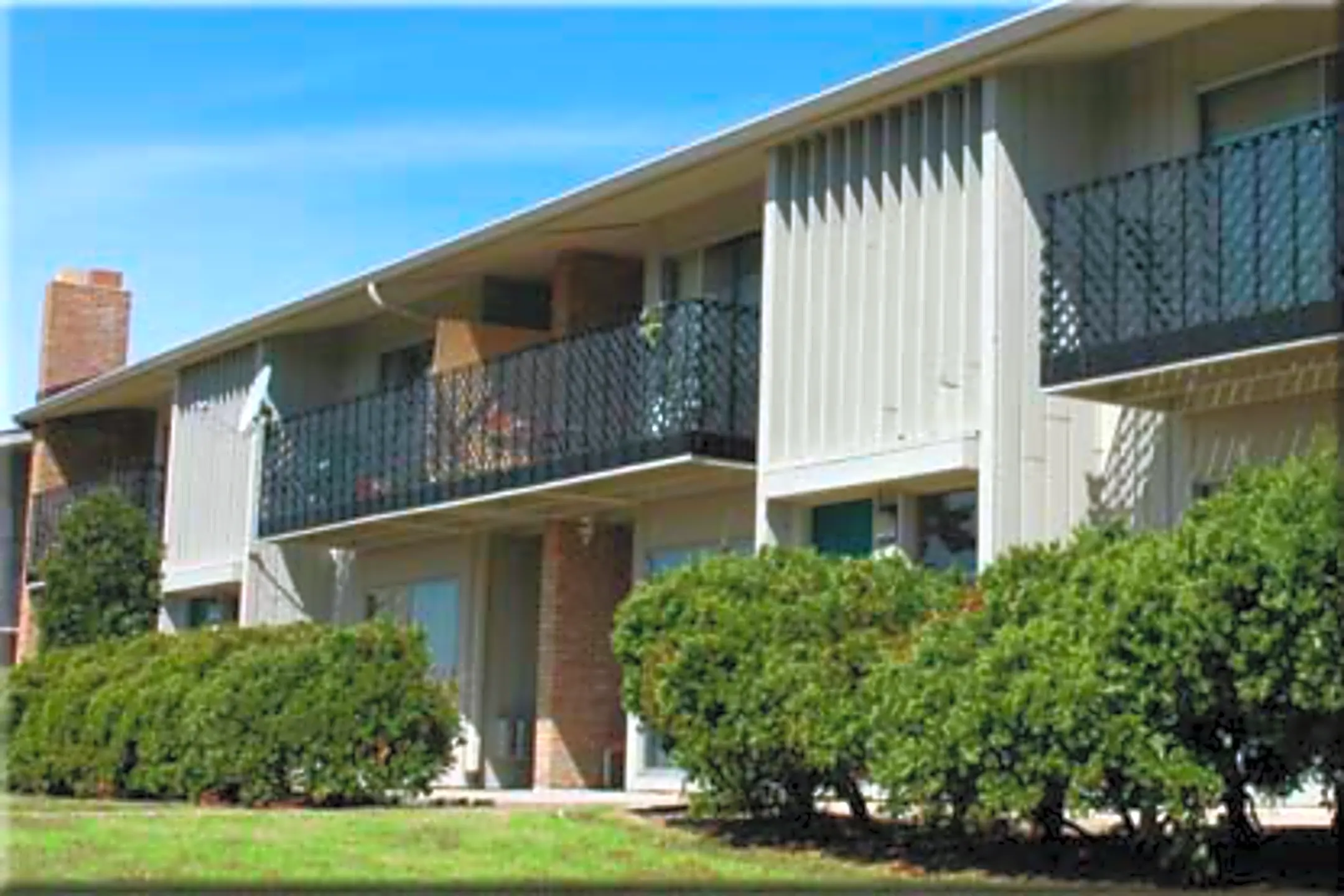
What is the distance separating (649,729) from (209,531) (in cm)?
1465

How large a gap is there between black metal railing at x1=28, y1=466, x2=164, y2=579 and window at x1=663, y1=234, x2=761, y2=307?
1154cm

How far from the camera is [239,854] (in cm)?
1192

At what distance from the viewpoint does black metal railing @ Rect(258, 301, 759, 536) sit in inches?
709

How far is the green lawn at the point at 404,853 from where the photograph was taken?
11148 mm

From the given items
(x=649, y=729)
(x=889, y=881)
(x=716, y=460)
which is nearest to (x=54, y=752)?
(x=716, y=460)

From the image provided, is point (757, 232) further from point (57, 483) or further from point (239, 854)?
point (57, 483)

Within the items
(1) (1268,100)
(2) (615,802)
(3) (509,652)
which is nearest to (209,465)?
(3) (509,652)

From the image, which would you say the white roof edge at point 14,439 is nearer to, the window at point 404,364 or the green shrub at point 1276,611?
the window at point 404,364

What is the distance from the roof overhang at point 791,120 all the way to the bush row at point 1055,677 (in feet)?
12.8

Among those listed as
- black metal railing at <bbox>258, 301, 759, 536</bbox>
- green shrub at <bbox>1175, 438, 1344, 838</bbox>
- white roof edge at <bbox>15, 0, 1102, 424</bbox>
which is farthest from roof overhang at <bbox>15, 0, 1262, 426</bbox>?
green shrub at <bbox>1175, 438, 1344, 838</bbox>

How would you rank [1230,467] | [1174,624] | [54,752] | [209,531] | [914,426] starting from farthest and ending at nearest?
[209,531] → [54,752] → [914,426] → [1230,467] → [1174,624]

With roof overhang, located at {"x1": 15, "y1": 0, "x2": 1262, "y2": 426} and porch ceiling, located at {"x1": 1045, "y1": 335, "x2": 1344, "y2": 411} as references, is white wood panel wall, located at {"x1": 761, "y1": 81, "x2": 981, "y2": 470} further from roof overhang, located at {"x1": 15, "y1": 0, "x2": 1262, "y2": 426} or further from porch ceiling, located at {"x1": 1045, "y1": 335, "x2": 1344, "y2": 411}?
porch ceiling, located at {"x1": 1045, "y1": 335, "x2": 1344, "y2": 411}

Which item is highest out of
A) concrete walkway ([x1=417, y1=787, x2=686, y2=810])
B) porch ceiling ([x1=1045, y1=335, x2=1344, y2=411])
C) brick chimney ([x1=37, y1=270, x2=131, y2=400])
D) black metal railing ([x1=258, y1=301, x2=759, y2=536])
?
brick chimney ([x1=37, y1=270, x2=131, y2=400])

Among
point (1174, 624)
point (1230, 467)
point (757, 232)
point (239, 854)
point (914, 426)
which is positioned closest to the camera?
point (1174, 624)
